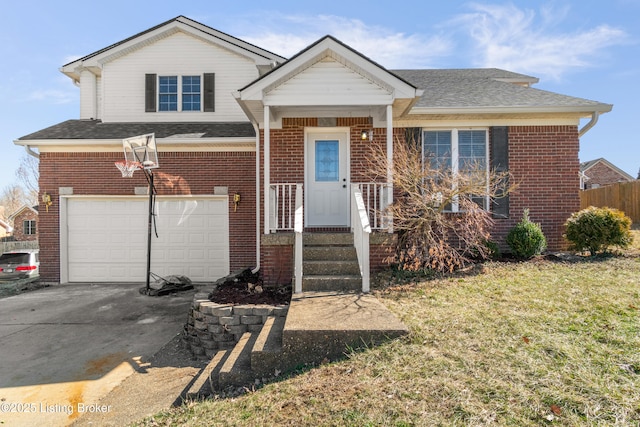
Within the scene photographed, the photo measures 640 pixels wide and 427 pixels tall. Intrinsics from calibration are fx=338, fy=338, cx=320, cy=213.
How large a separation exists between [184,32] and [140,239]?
6079 millimetres

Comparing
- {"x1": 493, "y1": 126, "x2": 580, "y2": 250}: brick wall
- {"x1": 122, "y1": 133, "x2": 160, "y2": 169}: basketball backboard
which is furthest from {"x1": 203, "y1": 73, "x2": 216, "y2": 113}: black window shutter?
{"x1": 493, "y1": 126, "x2": 580, "y2": 250}: brick wall

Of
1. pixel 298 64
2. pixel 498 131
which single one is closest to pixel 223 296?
pixel 298 64

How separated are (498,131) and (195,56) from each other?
8450 mm

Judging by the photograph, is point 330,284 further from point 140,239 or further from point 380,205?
point 140,239

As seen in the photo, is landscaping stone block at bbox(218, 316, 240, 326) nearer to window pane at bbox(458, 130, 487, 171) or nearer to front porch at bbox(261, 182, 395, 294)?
front porch at bbox(261, 182, 395, 294)

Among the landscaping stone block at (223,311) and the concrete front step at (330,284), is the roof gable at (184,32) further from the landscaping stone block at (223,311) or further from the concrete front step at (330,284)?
the landscaping stone block at (223,311)

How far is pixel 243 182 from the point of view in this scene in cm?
866

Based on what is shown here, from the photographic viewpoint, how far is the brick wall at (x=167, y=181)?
864cm

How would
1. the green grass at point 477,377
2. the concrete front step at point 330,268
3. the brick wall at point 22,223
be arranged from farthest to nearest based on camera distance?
the brick wall at point 22,223 → the concrete front step at point 330,268 → the green grass at point 477,377

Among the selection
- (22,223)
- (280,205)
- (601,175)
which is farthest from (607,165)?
(22,223)

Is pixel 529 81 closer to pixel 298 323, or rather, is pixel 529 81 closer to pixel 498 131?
pixel 498 131

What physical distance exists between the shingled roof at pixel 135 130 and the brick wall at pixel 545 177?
20.8 feet

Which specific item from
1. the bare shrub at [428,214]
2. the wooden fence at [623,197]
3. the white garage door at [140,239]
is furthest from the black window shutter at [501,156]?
the wooden fence at [623,197]

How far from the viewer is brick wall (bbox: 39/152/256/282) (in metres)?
8.64
